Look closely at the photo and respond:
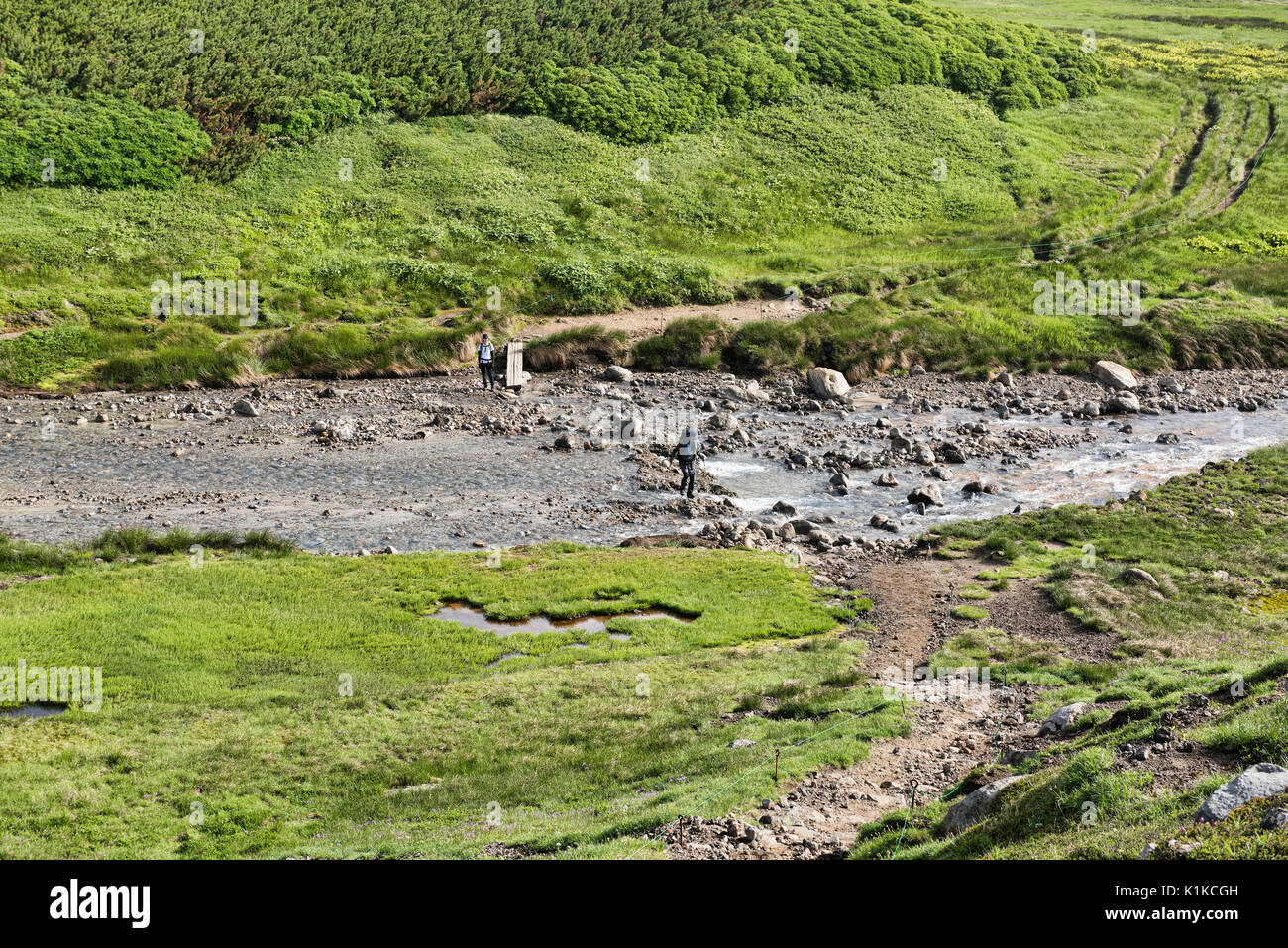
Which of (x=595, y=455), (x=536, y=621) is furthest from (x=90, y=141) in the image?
(x=536, y=621)

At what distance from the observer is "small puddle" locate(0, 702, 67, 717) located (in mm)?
21344

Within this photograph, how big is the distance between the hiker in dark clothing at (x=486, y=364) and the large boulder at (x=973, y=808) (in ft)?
122

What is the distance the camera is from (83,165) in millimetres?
56594

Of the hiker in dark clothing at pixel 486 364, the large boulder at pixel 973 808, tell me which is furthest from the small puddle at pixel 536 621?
the hiker in dark clothing at pixel 486 364

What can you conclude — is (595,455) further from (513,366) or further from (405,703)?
(405,703)

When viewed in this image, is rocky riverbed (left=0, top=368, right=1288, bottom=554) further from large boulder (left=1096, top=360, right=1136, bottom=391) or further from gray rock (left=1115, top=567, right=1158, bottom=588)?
gray rock (left=1115, top=567, right=1158, bottom=588)

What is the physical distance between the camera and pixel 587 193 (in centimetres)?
6781

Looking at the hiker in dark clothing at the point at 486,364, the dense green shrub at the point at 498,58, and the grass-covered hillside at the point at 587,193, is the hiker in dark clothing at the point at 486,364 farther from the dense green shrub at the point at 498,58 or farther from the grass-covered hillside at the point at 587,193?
the dense green shrub at the point at 498,58

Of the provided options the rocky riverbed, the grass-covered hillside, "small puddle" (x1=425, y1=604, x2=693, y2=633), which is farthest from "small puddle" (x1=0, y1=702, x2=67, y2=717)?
the grass-covered hillside

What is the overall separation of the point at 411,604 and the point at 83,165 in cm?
4199

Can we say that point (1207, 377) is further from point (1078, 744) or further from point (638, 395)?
point (1078, 744)

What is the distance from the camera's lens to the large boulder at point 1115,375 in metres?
54.9

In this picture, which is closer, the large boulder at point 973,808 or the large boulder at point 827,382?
the large boulder at point 973,808

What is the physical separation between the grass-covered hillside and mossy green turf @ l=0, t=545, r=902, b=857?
23.3 metres
